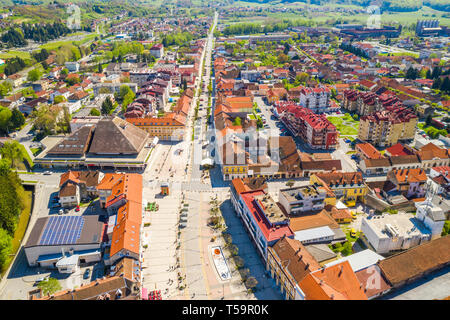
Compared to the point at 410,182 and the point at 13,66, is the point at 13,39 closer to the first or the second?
the point at 13,66

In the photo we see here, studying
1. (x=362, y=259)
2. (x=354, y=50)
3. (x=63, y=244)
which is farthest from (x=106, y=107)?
→ (x=354, y=50)

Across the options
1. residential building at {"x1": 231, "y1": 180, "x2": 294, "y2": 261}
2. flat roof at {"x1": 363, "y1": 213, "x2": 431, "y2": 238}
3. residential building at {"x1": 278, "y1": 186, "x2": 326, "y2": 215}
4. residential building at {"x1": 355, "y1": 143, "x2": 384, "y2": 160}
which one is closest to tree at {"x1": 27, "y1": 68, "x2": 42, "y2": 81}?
residential building at {"x1": 231, "y1": 180, "x2": 294, "y2": 261}

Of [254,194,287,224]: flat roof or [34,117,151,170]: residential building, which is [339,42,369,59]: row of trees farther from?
[254,194,287,224]: flat roof

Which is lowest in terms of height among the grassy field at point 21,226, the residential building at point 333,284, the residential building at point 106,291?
the grassy field at point 21,226

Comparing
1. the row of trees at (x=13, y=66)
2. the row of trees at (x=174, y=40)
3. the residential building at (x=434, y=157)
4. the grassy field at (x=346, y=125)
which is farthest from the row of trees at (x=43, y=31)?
the residential building at (x=434, y=157)

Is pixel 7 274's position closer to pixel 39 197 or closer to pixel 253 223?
pixel 39 197

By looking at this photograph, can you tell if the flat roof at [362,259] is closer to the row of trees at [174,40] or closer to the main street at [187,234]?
the main street at [187,234]
